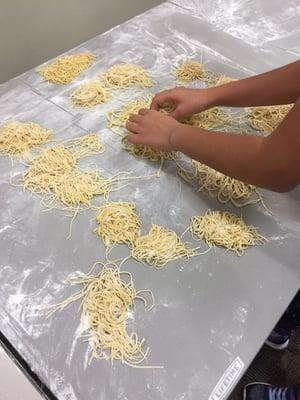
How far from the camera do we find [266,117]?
123 centimetres

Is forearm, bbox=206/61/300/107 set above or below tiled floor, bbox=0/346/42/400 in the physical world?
above

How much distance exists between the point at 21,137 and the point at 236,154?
63 cm

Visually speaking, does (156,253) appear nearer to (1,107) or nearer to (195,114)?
(195,114)

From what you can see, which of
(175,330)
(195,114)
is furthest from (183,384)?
(195,114)

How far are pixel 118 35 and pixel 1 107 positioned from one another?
0.55 metres

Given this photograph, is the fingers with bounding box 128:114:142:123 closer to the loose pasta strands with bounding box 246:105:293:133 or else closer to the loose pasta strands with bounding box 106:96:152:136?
the loose pasta strands with bounding box 106:96:152:136

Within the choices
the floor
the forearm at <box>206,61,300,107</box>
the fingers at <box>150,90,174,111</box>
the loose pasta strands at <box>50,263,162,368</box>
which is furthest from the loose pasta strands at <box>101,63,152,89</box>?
the floor

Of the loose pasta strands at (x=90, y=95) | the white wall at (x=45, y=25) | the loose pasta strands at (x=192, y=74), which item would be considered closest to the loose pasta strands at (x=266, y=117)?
the loose pasta strands at (x=192, y=74)

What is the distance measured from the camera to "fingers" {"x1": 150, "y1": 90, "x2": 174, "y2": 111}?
1207 millimetres

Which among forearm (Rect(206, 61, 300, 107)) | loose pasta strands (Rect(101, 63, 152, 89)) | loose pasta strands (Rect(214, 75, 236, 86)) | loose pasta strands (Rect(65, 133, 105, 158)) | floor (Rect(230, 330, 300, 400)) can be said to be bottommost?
floor (Rect(230, 330, 300, 400))

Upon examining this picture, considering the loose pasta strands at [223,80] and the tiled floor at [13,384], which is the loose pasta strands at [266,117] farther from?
the tiled floor at [13,384]

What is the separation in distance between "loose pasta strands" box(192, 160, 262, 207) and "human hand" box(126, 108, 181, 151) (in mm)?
117

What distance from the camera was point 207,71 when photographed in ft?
4.57

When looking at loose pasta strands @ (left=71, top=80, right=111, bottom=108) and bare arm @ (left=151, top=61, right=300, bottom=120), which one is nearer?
bare arm @ (left=151, top=61, right=300, bottom=120)
